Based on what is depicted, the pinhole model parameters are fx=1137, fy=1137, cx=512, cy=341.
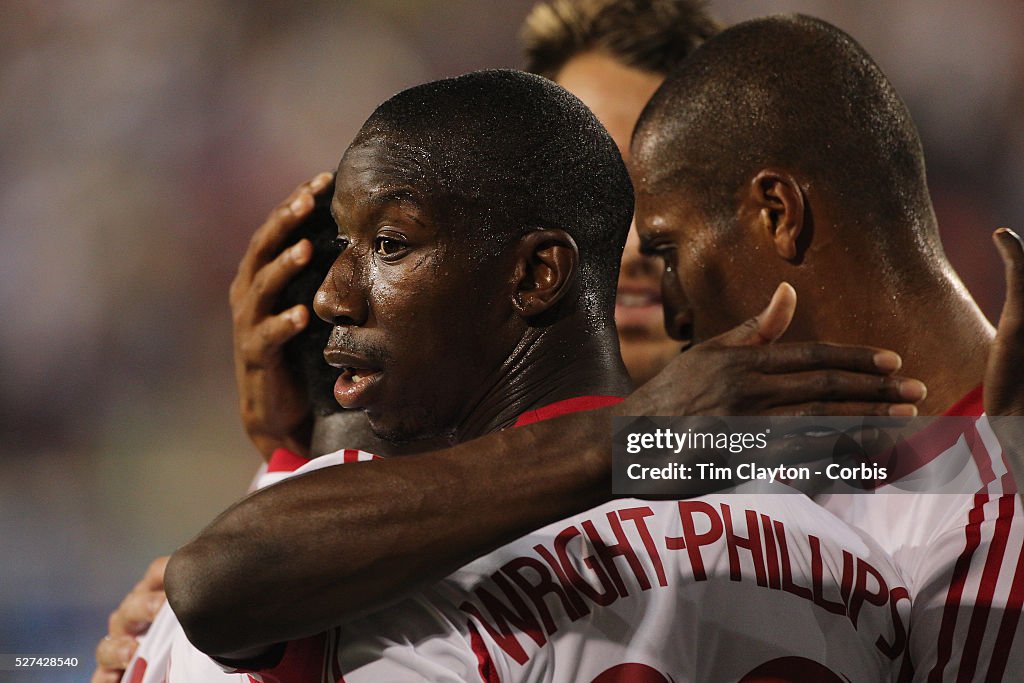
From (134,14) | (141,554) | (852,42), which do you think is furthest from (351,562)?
(134,14)

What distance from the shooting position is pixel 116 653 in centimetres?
221

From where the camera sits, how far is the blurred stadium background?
4.57 m

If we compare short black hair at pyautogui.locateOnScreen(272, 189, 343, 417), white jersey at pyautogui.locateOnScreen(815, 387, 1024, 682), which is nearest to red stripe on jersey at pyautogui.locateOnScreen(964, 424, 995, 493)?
white jersey at pyautogui.locateOnScreen(815, 387, 1024, 682)

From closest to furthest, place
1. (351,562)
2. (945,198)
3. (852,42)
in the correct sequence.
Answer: (351,562), (852,42), (945,198)

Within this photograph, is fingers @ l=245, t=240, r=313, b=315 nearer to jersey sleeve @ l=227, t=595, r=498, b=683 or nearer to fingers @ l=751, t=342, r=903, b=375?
jersey sleeve @ l=227, t=595, r=498, b=683

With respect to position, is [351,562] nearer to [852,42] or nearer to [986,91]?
[852,42]

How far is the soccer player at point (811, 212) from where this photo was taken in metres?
1.92

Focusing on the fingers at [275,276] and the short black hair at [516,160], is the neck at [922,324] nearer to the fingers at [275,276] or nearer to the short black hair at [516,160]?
the short black hair at [516,160]

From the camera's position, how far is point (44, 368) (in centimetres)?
462

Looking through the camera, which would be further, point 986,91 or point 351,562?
point 986,91

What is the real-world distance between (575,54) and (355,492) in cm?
263

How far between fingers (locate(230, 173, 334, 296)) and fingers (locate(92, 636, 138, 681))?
717 millimetres

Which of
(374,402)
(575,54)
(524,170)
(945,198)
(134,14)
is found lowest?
(374,402)

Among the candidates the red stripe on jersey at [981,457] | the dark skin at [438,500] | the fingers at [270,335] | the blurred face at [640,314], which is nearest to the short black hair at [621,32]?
the blurred face at [640,314]
